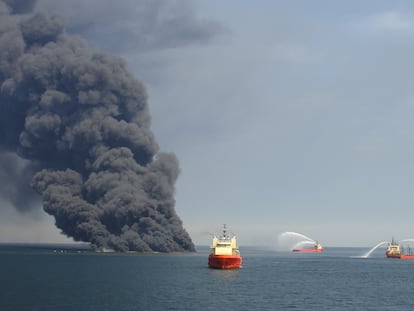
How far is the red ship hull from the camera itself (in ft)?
547

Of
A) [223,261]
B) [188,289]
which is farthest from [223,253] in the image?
[188,289]

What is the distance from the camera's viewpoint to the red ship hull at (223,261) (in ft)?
547

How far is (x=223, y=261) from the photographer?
548 feet

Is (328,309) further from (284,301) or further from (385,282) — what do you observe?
(385,282)

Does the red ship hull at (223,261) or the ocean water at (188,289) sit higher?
the red ship hull at (223,261)

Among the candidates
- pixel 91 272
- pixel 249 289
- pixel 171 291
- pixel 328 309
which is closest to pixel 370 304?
pixel 328 309

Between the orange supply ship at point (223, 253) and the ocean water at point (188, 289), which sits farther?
the orange supply ship at point (223, 253)

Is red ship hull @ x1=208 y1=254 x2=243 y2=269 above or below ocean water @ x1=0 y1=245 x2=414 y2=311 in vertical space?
above

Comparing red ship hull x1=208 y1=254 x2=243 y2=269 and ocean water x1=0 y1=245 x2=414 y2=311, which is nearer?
ocean water x1=0 y1=245 x2=414 y2=311

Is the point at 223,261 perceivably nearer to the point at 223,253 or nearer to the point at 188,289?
the point at 223,253

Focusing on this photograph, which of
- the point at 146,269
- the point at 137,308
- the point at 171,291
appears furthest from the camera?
the point at 146,269

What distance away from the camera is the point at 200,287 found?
411 feet

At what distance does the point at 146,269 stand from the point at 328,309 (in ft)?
245

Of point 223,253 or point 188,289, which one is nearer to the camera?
point 188,289
